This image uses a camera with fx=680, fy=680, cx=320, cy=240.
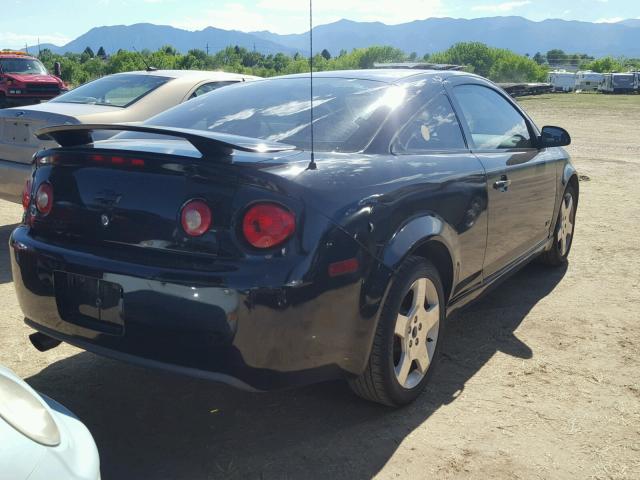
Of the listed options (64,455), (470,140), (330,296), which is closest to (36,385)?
(330,296)

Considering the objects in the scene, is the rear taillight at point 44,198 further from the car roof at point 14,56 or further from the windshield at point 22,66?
the car roof at point 14,56

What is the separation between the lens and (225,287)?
7.86ft

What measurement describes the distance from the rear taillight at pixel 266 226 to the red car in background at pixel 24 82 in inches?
838

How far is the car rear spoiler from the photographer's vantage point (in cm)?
254

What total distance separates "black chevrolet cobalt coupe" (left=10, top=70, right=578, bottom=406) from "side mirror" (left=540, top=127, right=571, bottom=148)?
1.36 meters

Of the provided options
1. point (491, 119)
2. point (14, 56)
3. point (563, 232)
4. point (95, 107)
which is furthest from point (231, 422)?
point (14, 56)

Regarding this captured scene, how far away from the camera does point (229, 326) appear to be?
2406 mm

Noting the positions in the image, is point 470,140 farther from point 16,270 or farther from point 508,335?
point 16,270

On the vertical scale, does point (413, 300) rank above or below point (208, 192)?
below

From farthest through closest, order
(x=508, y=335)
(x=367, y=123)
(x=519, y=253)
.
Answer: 1. (x=519, y=253)
2. (x=508, y=335)
3. (x=367, y=123)

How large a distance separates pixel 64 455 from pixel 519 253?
342 cm

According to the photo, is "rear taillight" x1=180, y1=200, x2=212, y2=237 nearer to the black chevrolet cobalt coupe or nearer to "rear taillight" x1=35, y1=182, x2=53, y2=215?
the black chevrolet cobalt coupe

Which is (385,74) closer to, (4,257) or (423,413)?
(423,413)

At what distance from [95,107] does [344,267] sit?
4.59 meters
